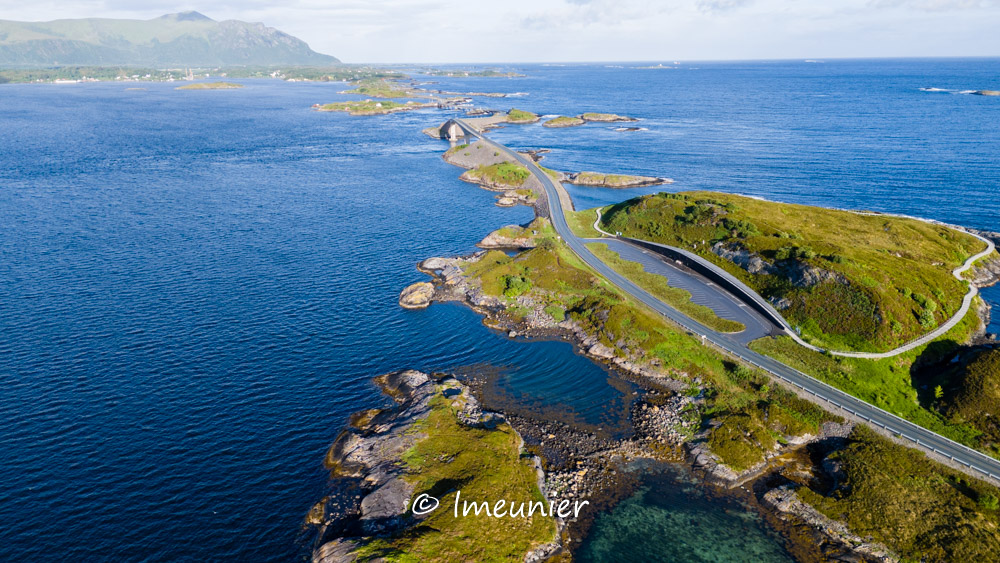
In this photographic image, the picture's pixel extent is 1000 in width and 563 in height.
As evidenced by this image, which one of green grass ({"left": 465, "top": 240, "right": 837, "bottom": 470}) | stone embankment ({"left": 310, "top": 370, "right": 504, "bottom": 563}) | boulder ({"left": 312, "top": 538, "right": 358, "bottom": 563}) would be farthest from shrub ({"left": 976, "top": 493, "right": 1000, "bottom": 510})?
boulder ({"left": 312, "top": 538, "right": 358, "bottom": 563})

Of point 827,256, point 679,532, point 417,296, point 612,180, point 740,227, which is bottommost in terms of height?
point 679,532

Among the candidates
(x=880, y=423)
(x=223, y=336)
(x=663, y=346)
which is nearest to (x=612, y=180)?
(x=663, y=346)

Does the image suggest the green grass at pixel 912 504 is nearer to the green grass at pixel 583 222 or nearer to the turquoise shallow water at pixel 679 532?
the turquoise shallow water at pixel 679 532

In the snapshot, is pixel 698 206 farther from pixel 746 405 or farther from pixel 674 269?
pixel 746 405

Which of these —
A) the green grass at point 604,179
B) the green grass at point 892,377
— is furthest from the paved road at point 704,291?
the green grass at point 604,179

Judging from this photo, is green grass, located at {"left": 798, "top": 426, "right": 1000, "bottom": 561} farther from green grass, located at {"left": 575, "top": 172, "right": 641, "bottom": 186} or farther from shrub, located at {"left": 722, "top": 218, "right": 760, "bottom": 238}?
green grass, located at {"left": 575, "top": 172, "right": 641, "bottom": 186}

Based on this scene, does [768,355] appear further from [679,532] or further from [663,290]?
[679,532]
